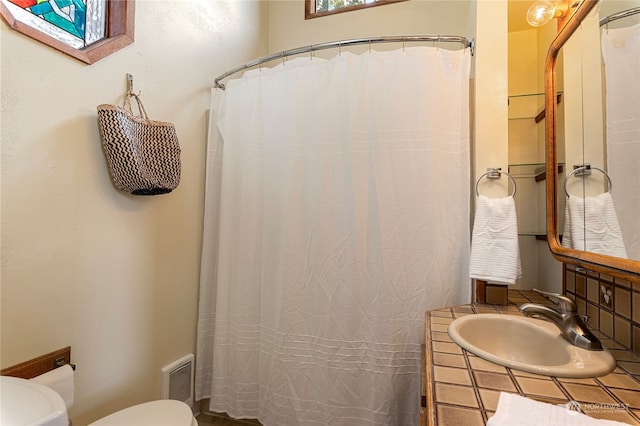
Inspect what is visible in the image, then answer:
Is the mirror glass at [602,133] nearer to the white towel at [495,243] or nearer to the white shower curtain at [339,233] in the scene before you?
the white towel at [495,243]

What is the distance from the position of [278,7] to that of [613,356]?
287 centimetres

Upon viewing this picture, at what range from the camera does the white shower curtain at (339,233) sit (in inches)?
54.1

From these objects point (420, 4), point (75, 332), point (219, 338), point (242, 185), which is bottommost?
point (219, 338)

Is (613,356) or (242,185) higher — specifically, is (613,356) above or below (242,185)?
below

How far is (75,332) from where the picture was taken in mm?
1195

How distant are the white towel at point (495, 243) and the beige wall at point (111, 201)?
23cm

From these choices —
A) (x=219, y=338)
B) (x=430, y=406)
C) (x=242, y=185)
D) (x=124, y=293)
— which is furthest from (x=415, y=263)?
(x=124, y=293)

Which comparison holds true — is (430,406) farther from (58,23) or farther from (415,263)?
(58,23)

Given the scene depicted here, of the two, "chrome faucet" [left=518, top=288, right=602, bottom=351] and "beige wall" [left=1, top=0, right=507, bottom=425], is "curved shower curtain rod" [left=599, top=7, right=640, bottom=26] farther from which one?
"chrome faucet" [left=518, top=288, right=602, bottom=351]

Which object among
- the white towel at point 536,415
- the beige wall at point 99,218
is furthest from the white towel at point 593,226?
the beige wall at point 99,218

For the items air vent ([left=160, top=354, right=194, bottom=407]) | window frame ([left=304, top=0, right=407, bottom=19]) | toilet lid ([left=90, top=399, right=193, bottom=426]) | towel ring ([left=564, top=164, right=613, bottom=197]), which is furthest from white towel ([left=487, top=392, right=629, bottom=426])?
window frame ([left=304, top=0, right=407, bottom=19])

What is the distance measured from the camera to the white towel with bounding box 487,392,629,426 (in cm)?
54

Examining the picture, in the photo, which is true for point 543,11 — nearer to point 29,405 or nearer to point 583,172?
point 583,172

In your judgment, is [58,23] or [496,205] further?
[496,205]
